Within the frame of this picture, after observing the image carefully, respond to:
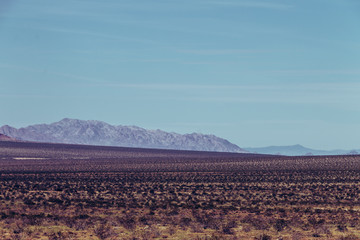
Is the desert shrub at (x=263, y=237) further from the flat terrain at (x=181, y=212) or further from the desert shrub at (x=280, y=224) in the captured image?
the desert shrub at (x=280, y=224)

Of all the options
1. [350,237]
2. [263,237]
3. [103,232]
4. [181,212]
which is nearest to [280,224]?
[263,237]

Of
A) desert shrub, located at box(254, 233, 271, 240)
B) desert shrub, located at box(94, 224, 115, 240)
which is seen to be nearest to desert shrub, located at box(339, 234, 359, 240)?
desert shrub, located at box(254, 233, 271, 240)

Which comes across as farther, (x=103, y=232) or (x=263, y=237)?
(x=103, y=232)

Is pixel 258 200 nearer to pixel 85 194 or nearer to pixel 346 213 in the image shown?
pixel 346 213

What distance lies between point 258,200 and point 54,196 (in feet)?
38.3

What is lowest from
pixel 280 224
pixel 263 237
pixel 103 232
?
pixel 103 232

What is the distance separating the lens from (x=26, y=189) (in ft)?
127

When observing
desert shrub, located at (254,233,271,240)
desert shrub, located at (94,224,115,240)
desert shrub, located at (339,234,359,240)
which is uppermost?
desert shrub, located at (339,234,359,240)

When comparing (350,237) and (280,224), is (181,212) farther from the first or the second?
(350,237)

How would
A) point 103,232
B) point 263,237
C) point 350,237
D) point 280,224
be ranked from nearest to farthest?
1. point 263,237
2. point 350,237
3. point 103,232
4. point 280,224

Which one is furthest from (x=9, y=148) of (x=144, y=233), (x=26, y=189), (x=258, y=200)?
(x=144, y=233)

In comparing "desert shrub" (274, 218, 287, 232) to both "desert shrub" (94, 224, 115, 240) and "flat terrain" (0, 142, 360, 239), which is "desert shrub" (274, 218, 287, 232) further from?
"desert shrub" (94, 224, 115, 240)

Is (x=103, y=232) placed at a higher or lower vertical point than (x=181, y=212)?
lower

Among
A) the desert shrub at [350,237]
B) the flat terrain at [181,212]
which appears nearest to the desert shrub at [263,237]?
the flat terrain at [181,212]
